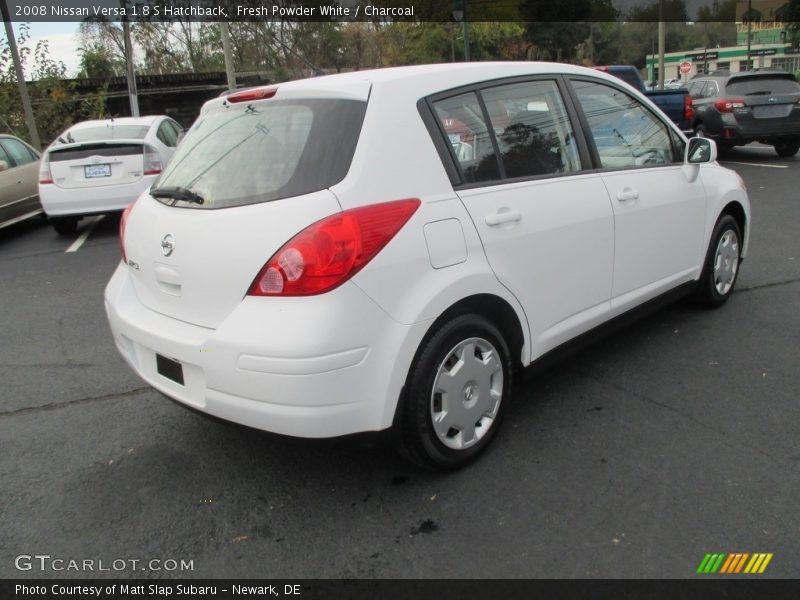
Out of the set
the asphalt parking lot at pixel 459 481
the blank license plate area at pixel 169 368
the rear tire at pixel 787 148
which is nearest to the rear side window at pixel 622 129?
the asphalt parking lot at pixel 459 481

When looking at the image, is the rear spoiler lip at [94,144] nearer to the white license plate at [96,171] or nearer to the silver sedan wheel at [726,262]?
the white license plate at [96,171]

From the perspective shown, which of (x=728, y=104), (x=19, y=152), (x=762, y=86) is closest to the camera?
(x=19, y=152)

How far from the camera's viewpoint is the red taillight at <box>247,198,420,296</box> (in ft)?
A: 7.84

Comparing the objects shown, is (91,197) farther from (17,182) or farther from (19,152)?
(19,152)

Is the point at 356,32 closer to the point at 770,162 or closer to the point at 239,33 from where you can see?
the point at 239,33

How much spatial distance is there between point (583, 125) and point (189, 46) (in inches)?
1672

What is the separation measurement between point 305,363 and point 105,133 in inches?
324

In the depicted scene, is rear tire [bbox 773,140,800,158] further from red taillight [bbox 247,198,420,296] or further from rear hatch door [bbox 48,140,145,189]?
red taillight [bbox 247,198,420,296]

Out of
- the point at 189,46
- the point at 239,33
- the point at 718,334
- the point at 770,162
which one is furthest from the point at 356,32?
the point at 718,334

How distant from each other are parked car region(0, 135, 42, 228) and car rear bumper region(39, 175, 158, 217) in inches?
34.3

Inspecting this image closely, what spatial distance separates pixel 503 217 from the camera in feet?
9.57

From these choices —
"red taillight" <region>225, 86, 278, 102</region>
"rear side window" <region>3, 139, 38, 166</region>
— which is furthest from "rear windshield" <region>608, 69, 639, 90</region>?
"red taillight" <region>225, 86, 278, 102</region>

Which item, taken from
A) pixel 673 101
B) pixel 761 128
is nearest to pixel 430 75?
pixel 673 101

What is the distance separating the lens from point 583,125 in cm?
355
